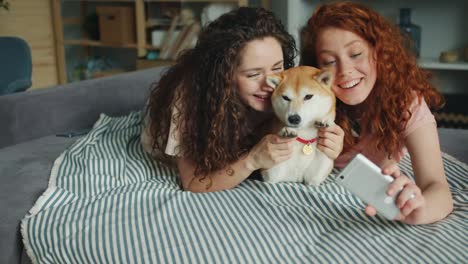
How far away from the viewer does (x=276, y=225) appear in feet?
2.52

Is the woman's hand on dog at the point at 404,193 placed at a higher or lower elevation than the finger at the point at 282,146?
lower

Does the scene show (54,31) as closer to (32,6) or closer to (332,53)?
(32,6)

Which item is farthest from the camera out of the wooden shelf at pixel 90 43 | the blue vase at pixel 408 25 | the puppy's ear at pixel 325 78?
the wooden shelf at pixel 90 43

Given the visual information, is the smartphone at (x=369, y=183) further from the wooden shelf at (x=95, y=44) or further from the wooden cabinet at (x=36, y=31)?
the wooden cabinet at (x=36, y=31)

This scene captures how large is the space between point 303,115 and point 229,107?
7.3 inches

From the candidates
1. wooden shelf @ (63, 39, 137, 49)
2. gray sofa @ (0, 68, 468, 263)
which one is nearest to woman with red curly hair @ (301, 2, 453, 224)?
gray sofa @ (0, 68, 468, 263)

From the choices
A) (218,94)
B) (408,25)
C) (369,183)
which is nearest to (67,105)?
(218,94)

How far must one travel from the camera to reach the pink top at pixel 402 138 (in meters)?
0.87

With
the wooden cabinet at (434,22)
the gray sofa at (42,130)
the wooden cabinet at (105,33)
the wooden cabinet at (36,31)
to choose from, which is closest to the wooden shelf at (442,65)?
the wooden cabinet at (434,22)

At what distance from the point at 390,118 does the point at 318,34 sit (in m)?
0.21

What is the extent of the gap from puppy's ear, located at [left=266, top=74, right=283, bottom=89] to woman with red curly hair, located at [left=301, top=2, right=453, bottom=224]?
10 centimetres

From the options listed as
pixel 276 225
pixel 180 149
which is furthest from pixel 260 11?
pixel 276 225

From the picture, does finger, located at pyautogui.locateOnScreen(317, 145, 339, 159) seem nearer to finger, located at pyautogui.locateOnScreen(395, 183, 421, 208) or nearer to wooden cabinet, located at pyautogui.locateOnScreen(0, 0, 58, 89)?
finger, located at pyautogui.locateOnScreen(395, 183, 421, 208)

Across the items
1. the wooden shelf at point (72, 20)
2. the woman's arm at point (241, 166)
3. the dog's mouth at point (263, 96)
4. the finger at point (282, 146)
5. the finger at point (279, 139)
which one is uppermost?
the wooden shelf at point (72, 20)
